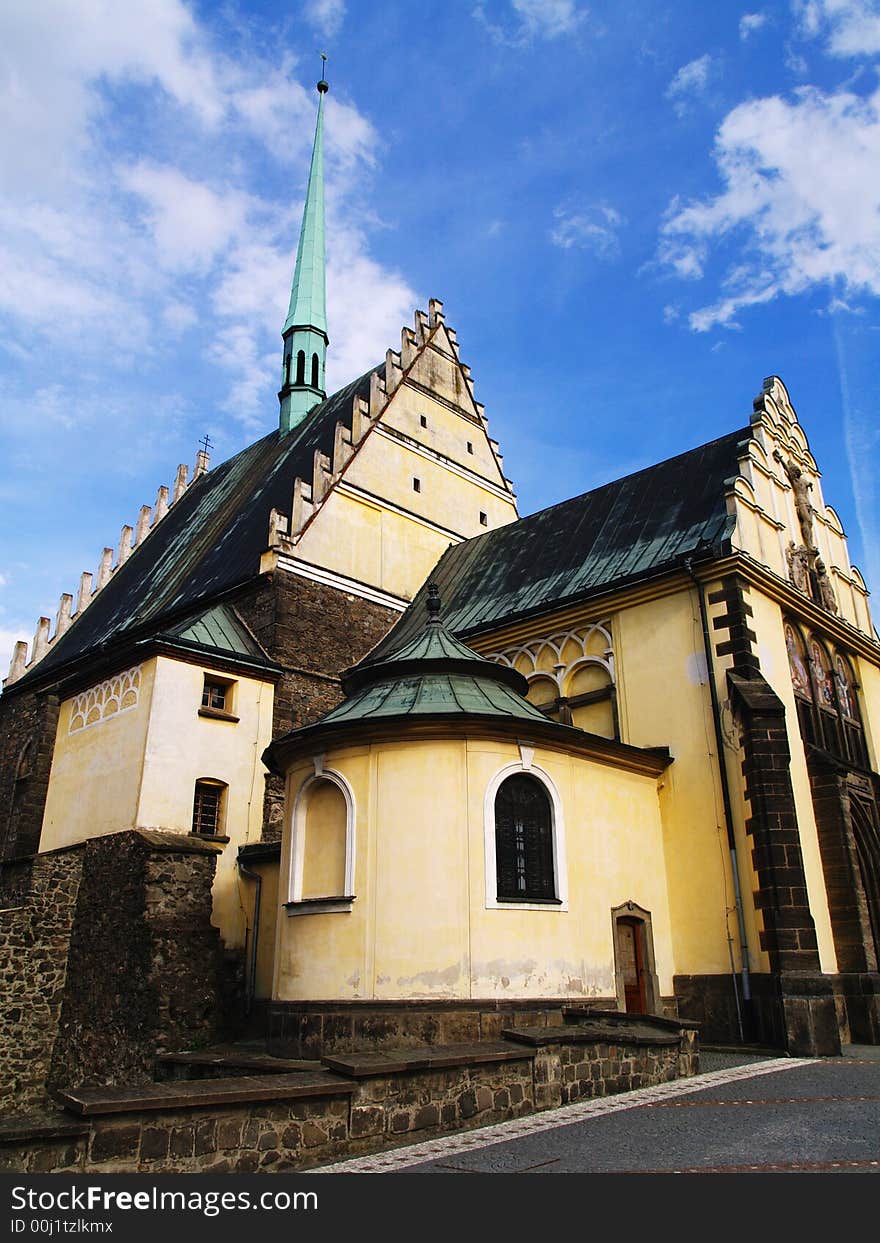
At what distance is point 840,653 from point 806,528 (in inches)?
112

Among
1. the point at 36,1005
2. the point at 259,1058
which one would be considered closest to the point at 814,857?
the point at 259,1058

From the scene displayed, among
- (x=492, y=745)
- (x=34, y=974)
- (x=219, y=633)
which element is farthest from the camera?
(x=219, y=633)

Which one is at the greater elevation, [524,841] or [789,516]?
[789,516]

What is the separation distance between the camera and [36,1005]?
16.8 m

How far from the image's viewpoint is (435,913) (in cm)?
1242

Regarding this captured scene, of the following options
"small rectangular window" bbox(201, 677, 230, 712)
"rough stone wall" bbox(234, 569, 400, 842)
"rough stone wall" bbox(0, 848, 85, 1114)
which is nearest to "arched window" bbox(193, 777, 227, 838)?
"rough stone wall" bbox(234, 569, 400, 842)

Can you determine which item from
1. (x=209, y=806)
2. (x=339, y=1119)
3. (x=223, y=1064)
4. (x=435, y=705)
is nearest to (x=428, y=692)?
(x=435, y=705)

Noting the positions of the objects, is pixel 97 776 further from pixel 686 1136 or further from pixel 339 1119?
pixel 686 1136

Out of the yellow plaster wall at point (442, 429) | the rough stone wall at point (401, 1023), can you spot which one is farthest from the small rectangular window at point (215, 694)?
the yellow plaster wall at point (442, 429)

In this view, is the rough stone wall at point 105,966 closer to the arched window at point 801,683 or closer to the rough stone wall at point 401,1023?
the rough stone wall at point 401,1023

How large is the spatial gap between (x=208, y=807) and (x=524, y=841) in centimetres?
710

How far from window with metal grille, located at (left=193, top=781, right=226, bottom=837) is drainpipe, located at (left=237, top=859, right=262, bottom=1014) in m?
0.85

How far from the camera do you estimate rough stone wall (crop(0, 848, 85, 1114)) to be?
53.8 ft

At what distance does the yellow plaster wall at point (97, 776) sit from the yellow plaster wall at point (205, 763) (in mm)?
228
